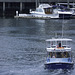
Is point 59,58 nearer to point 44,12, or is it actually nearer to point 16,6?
point 44,12

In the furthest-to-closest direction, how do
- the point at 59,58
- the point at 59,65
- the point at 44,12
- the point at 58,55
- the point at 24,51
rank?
1. the point at 44,12
2. the point at 24,51
3. the point at 58,55
4. the point at 59,58
5. the point at 59,65

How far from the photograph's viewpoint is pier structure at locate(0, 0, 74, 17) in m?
108

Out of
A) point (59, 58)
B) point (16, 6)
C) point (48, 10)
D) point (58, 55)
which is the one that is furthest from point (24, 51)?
point (16, 6)

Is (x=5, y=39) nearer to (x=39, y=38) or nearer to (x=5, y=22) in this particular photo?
(x=39, y=38)

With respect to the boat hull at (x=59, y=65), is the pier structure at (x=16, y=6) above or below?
above

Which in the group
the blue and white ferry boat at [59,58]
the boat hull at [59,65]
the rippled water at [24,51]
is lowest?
the rippled water at [24,51]

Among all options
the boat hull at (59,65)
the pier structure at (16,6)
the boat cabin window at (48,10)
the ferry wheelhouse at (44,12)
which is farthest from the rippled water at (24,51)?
the pier structure at (16,6)

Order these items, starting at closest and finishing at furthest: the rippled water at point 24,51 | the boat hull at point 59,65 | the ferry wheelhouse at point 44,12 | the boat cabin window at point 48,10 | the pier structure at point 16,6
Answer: the boat hull at point 59,65
the rippled water at point 24,51
the ferry wheelhouse at point 44,12
the boat cabin window at point 48,10
the pier structure at point 16,6

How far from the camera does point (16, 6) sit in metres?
117

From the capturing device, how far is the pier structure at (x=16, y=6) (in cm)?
10842

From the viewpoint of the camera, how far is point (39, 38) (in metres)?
58.0

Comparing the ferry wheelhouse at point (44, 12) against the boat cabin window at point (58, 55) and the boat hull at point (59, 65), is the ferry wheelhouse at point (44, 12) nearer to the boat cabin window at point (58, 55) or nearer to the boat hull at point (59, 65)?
the boat cabin window at point (58, 55)

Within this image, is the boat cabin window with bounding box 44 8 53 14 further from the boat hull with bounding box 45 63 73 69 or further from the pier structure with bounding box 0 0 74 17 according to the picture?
the boat hull with bounding box 45 63 73 69

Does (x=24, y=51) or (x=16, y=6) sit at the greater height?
(x=16, y=6)
